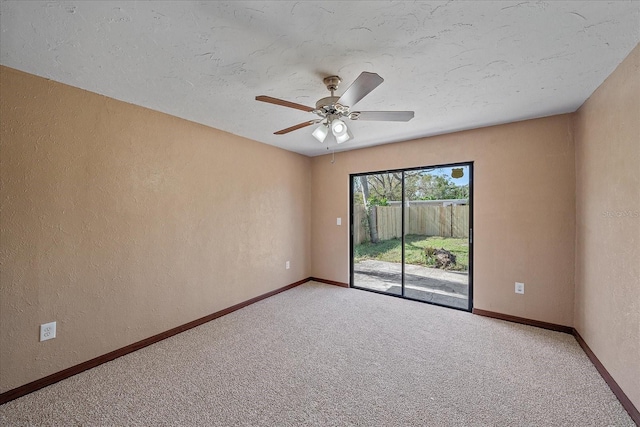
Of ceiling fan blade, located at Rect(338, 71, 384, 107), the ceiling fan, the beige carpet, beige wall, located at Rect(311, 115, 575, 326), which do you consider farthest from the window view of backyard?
ceiling fan blade, located at Rect(338, 71, 384, 107)

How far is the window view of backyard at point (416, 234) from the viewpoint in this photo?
11.3 feet

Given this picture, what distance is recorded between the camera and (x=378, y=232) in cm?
417

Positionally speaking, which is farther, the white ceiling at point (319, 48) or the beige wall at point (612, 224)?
the beige wall at point (612, 224)

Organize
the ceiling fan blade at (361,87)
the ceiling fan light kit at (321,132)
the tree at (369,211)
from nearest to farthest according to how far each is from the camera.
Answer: the ceiling fan blade at (361,87) < the ceiling fan light kit at (321,132) < the tree at (369,211)

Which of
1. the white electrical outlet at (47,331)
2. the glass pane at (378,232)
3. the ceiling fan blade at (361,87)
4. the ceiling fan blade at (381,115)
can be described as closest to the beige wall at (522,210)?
the glass pane at (378,232)

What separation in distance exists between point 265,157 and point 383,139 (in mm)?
1677

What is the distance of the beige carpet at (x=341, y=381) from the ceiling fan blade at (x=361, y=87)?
198 cm

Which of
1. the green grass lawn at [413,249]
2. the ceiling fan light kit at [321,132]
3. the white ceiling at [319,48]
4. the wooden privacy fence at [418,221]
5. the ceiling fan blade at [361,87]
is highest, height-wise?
the white ceiling at [319,48]

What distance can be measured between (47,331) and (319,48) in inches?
108

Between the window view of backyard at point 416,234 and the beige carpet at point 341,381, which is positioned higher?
the window view of backyard at point 416,234

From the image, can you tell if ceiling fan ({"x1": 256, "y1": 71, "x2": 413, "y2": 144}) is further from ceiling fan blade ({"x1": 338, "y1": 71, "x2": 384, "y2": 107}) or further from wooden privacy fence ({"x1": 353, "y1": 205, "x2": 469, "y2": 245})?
wooden privacy fence ({"x1": 353, "y1": 205, "x2": 469, "y2": 245})

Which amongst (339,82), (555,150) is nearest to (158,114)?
(339,82)

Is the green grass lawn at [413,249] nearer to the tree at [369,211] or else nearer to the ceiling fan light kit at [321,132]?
the tree at [369,211]

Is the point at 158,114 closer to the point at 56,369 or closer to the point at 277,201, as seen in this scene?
the point at 277,201
